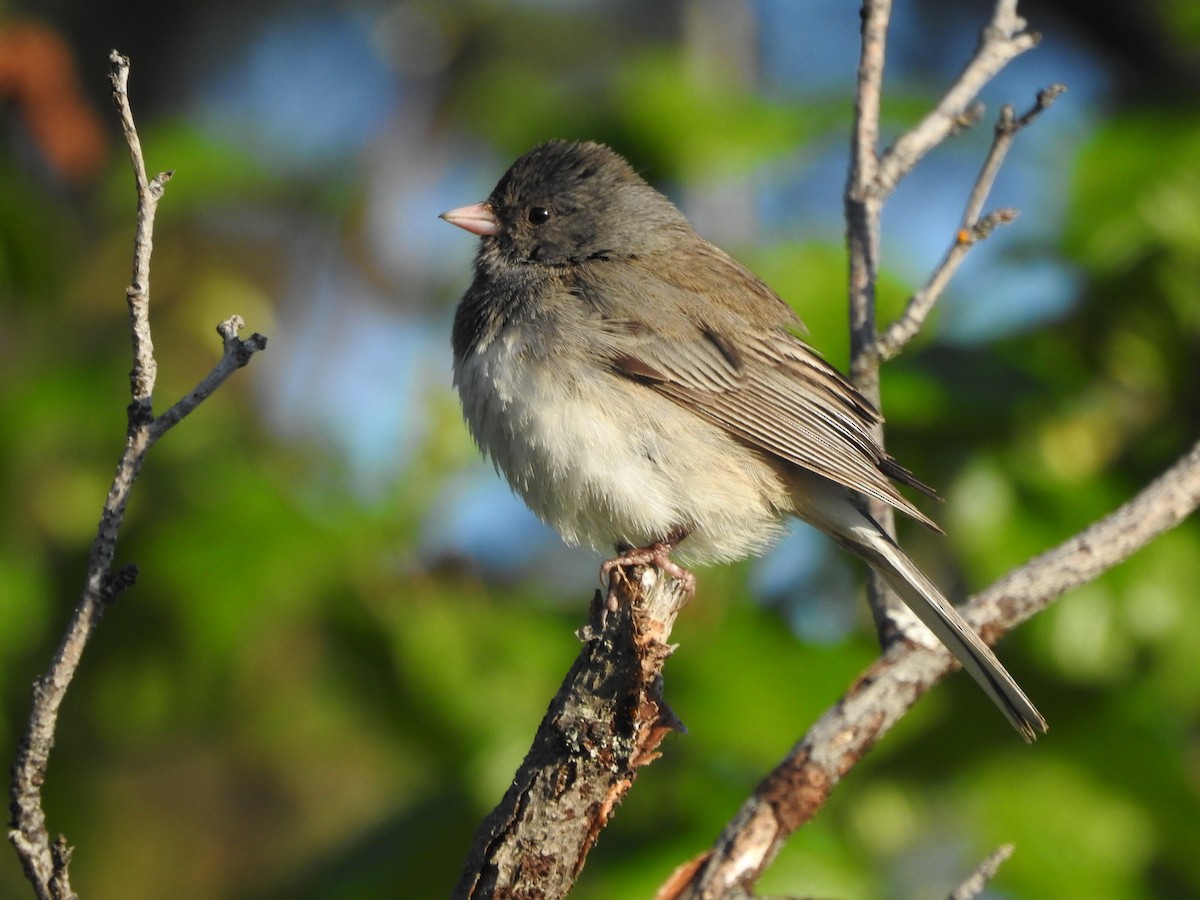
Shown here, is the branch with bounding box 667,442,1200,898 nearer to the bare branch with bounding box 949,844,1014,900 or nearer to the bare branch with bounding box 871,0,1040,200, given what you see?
the bare branch with bounding box 949,844,1014,900

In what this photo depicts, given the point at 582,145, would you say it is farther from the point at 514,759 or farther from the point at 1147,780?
the point at 1147,780

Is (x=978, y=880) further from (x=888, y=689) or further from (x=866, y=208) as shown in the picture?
(x=866, y=208)

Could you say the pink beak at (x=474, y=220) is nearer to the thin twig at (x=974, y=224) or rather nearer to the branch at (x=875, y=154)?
the branch at (x=875, y=154)

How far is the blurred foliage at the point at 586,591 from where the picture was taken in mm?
3277

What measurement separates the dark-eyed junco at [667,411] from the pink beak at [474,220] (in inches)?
6.1

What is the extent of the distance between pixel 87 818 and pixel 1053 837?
9.03ft

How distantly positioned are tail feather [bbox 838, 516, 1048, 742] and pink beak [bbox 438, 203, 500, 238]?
53.5 inches

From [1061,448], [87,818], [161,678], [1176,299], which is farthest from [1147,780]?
[87,818]

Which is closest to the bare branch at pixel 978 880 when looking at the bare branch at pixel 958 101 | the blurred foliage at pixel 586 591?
the blurred foliage at pixel 586 591

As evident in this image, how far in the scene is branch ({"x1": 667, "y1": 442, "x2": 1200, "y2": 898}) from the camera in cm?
244

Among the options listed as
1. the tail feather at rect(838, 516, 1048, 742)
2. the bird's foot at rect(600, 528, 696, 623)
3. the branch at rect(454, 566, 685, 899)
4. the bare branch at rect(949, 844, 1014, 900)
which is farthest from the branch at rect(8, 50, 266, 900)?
the tail feather at rect(838, 516, 1048, 742)

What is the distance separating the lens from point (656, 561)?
2.93 meters

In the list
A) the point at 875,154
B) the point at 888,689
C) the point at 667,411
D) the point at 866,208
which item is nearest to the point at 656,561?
the point at 667,411

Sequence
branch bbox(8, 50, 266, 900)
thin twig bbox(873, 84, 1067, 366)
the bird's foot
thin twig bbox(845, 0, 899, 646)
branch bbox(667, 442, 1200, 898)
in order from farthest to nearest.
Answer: thin twig bbox(845, 0, 899, 646)
thin twig bbox(873, 84, 1067, 366)
the bird's foot
branch bbox(667, 442, 1200, 898)
branch bbox(8, 50, 266, 900)
